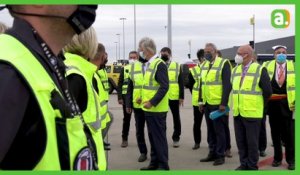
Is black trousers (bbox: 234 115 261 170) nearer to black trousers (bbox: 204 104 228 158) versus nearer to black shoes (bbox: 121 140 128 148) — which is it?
black trousers (bbox: 204 104 228 158)

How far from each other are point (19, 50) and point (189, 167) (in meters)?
6.01

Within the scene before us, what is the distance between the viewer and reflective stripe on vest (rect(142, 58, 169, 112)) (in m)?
6.76

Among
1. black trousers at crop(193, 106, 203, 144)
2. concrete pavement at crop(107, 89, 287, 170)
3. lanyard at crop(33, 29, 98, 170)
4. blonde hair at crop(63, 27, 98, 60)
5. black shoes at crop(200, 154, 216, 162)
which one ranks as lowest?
concrete pavement at crop(107, 89, 287, 170)

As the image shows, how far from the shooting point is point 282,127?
290 inches

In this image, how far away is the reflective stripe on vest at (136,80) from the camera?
7375mm

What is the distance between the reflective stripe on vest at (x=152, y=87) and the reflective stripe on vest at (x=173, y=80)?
260cm

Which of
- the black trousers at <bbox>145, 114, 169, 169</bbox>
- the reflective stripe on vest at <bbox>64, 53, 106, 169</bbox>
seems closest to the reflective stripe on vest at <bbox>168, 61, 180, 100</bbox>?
the black trousers at <bbox>145, 114, 169, 169</bbox>

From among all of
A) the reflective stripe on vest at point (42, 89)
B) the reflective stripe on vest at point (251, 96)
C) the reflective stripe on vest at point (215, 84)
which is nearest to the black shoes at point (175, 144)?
the reflective stripe on vest at point (215, 84)

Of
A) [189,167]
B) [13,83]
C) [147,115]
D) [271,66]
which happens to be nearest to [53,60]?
[13,83]

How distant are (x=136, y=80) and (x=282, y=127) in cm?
261

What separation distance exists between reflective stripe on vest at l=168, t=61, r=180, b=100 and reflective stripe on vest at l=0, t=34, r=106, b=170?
26.0ft

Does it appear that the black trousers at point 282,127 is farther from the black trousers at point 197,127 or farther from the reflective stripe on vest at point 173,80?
the reflective stripe on vest at point 173,80

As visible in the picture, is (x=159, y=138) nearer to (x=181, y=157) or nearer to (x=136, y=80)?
(x=136, y=80)

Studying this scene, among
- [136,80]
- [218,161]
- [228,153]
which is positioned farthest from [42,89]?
[228,153]
